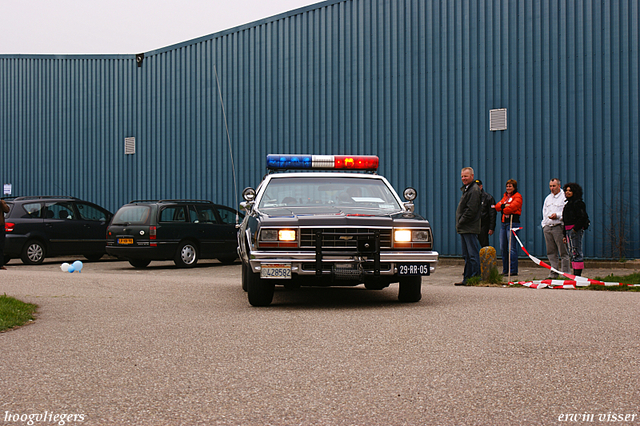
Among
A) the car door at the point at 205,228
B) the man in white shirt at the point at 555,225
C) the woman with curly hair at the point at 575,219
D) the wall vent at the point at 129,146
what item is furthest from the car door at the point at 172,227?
the wall vent at the point at 129,146

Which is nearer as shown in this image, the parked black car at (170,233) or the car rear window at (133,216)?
the parked black car at (170,233)

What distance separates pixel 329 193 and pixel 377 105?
10279mm

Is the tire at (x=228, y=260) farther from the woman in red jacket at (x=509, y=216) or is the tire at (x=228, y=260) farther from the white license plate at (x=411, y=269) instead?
the white license plate at (x=411, y=269)

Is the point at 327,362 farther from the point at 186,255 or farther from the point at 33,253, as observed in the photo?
the point at 33,253

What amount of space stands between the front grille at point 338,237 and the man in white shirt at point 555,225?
5.25m

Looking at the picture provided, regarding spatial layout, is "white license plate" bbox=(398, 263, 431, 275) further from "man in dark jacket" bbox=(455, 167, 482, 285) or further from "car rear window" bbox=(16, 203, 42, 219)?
"car rear window" bbox=(16, 203, 42, 219)

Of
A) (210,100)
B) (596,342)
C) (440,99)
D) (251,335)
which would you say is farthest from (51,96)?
(596,342)

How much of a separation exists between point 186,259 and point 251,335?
10.7 m

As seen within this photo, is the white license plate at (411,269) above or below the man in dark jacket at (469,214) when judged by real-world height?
below

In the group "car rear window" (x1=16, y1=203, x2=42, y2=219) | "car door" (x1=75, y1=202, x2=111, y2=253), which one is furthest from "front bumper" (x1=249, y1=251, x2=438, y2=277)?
"car door" (x1=75, y1=202, x2=111, y2=253)

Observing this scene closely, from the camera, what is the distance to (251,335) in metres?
5.89

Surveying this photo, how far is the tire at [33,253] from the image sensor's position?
17.1m

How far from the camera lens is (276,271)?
7277mm

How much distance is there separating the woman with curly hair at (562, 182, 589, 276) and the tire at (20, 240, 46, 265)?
42.6ft
